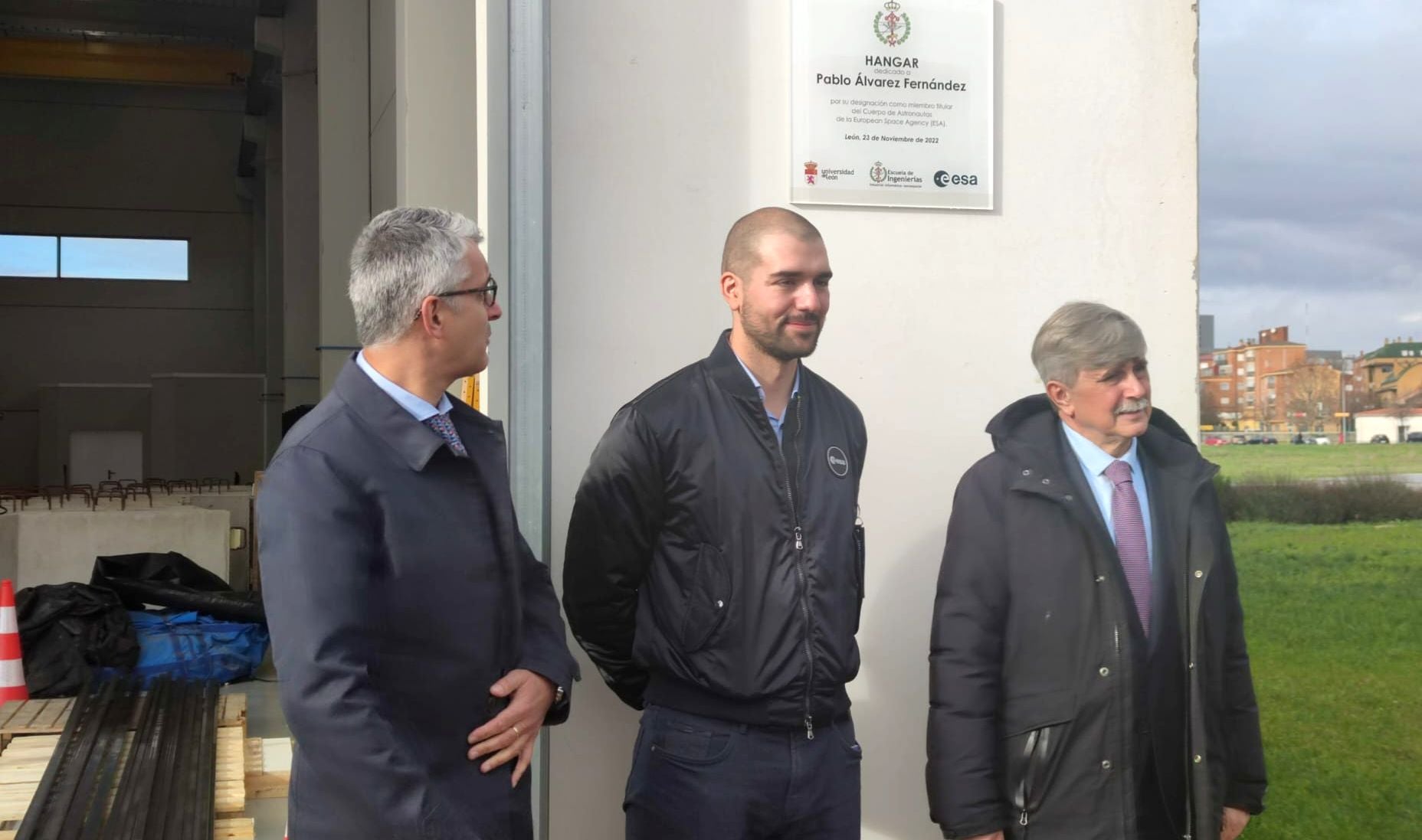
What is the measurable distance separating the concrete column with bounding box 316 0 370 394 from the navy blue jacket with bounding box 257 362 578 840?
8160mm

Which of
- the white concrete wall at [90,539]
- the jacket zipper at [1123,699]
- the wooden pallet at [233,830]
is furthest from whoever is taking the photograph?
→ the white concrete wall at [90,539]

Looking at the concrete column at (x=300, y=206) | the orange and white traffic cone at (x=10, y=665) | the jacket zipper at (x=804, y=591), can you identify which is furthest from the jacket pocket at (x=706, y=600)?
the concrete column at (x=300, y=206)

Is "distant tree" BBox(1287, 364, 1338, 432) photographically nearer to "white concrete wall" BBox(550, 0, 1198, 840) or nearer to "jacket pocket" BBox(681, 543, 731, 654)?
"white concrete wall" BBox(550, 0, 1198, 840)

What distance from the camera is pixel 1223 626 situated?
2.57 m

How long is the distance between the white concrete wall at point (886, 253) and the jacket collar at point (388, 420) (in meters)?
1.19

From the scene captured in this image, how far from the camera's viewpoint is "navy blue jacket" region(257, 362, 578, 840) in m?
1.76

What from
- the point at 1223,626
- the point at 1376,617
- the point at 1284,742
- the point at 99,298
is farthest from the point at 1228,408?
the point at 99,298

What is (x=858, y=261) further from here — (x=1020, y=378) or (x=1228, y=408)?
(x=1228, y=408)

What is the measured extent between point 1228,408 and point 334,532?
12.5 metres

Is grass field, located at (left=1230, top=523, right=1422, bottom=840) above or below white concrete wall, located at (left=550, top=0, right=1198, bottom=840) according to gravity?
below

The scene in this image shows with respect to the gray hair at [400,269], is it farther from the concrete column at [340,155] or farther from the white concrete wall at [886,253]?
the concrete column at [340,155]

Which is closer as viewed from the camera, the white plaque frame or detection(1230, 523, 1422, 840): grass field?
the white plaque frame

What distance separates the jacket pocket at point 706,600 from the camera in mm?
2545

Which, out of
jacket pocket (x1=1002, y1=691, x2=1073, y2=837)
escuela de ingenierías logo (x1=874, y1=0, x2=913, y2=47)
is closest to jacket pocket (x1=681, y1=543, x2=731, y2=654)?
jacket pocket (x1=1002, y1=691, x2=1073, y2=837)
